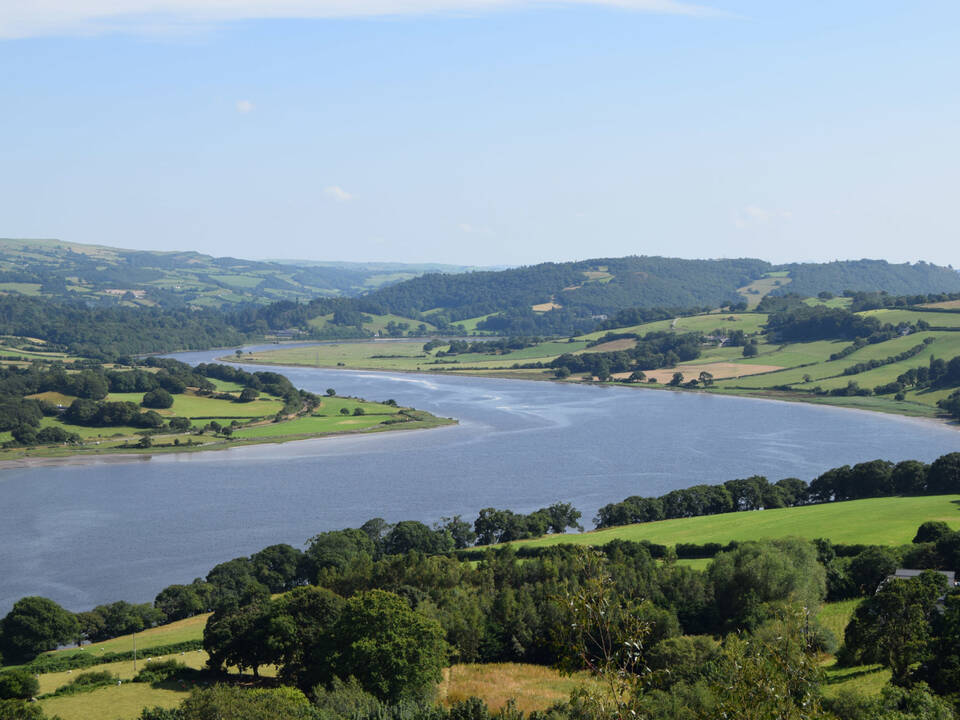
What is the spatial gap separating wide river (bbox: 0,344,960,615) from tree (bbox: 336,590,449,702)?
56.5 ft

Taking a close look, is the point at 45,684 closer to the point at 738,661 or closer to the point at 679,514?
the point at 738,661

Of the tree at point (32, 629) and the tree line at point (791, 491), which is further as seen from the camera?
the tree line at point (791, 491)

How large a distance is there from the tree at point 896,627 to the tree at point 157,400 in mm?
75383

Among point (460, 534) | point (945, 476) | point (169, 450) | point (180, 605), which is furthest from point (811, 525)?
point (169, 450)

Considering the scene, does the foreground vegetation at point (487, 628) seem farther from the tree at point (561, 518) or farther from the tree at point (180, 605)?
the tree at point (561, 518)

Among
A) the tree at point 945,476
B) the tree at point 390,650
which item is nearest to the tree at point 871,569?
the tree at point 390,650

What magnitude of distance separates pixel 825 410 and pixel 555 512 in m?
52.4

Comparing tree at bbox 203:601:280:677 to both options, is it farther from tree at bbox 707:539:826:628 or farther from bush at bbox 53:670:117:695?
tree at bbox 707:539:826:628

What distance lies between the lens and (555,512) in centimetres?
4894

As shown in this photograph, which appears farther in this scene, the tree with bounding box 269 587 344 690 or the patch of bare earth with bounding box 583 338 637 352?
the patch of bare earth with bounding box 583 338 637 352

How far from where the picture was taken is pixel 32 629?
1318 inches

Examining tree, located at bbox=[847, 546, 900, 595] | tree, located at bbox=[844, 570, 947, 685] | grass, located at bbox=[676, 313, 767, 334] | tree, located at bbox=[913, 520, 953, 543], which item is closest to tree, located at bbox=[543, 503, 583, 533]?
tree, located at bbox=[913, 520, 953, 543]

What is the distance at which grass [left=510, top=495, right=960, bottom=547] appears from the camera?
1576 inches

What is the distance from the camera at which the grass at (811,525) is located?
131ft
